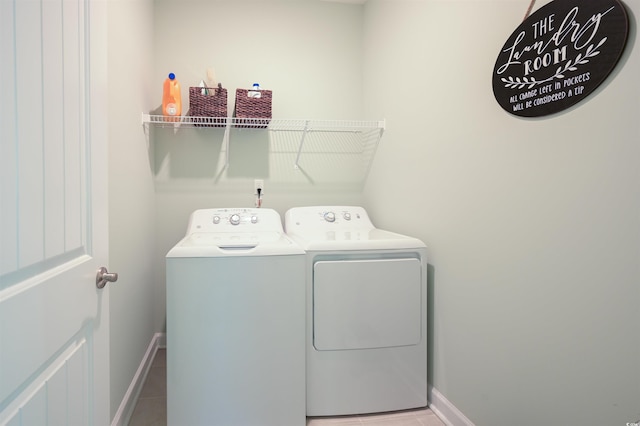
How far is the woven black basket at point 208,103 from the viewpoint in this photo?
2.26 meters

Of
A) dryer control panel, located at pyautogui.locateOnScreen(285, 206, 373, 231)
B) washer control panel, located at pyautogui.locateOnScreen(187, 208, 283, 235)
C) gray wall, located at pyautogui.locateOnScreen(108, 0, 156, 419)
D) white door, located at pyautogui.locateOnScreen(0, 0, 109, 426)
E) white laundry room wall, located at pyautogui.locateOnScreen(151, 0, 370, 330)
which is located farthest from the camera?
white laundry room wall, located at pyautogui.locateOnScreen(151, 0, 370, 330)

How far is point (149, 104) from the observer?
91.3 inches

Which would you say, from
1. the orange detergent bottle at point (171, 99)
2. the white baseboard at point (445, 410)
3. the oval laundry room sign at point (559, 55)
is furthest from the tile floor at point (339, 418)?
the orange detergent bottle at point (171, 99)

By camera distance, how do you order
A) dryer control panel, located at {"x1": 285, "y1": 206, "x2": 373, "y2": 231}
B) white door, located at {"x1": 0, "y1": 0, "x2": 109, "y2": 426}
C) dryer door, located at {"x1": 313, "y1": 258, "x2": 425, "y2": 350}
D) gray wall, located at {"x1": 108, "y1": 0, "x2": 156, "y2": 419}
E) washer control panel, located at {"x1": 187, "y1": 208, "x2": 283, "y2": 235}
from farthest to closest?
dryer control panel, located at {"x1": 285, "y1": 206, "x2": 373, "y2": 231} < washer control panel, located at {"x1": 187, "y1": 208, "x2": 283, "y2": 235} < dryer door, located at {"x1": 313, "y1": 258, "x2": 425, "y2": 350} < gray wall, located at {"x1": 108, "y1": 0, "x2": 156, "y2": 419} < white door, located at {"x1": 0, "y1": 0, "x2": 109, "y2": 426}

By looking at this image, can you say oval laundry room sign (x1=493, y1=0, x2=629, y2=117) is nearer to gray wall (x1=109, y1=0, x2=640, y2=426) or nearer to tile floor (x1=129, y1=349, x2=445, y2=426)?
gray wall (x1=109, y1=0, x2=640, y2=426)

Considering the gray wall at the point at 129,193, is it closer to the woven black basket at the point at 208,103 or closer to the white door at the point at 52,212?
the woven black basket at the point at 208,103

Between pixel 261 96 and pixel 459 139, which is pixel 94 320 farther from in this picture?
pixel 261 96

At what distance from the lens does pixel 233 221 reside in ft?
7.38

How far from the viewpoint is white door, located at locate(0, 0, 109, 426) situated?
0.61 meters

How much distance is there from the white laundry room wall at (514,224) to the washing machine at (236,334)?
0.77 metres

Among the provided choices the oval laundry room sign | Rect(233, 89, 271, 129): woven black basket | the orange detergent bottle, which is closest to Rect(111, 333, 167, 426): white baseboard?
the orange detergent bottle

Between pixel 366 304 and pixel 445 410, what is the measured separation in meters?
0.66

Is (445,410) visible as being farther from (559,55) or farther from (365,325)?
(559,55)

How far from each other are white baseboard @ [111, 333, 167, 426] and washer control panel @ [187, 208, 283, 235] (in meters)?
0.86
